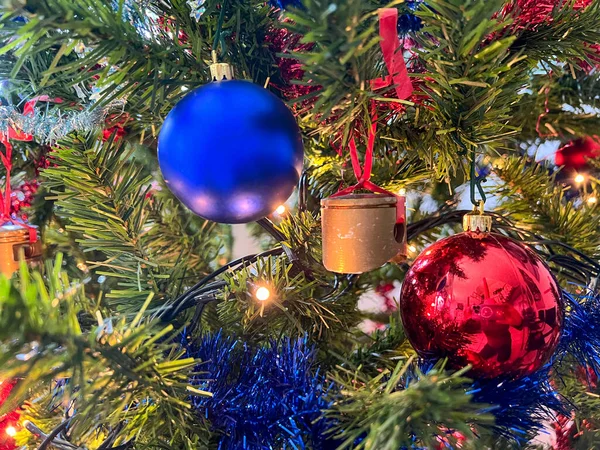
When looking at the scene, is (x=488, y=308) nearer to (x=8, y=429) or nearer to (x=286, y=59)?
(x=286, y=59)

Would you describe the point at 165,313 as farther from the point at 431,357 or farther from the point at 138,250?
the point at 431,357

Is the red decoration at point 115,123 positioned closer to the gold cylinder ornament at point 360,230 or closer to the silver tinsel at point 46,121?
the silver tinsel at point 46,121

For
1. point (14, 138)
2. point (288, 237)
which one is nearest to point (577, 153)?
point (288, 237)

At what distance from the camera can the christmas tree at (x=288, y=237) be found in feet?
0.84

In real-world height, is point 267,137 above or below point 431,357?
above

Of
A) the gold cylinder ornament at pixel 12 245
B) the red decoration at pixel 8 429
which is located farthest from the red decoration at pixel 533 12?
the red decoration at pixel 8 429

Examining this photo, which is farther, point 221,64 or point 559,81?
point 559,81

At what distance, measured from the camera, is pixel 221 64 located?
337mm

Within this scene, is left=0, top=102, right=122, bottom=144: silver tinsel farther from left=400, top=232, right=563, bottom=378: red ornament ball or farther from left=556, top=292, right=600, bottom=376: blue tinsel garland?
left=556, top=292, right=600, bottom=376: blue tinsel garland

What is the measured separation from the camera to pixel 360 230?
1.10ft

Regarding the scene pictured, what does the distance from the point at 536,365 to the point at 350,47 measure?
255 mm

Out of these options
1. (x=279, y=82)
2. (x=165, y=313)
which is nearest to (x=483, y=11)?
(x=279, y=82)

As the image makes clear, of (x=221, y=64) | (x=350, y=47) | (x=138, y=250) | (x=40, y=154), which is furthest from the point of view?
(x=40, y=154)

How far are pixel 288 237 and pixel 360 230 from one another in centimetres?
14
